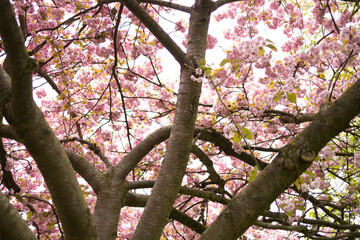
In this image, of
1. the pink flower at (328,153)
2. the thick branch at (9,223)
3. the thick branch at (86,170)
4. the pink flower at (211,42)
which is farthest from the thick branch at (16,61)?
the pink flower at (211,42)

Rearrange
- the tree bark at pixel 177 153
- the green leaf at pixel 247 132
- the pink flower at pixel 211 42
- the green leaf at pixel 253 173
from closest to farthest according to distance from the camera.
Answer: the green leaf at pixel 253 173 < the green leaf at pixel 247 132 < the tree bark at pixel 177 153 < the pink flower at pixel 211 42

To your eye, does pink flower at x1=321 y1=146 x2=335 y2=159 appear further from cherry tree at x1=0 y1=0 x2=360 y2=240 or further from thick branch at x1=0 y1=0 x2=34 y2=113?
thick branch at x1=0 y1=0 x2=34 y2=113

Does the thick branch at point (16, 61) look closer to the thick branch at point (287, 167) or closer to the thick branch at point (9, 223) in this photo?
the thick branch at point (9, 223)

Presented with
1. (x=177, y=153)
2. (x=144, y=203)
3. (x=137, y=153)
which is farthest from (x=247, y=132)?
(x=144, y=203)

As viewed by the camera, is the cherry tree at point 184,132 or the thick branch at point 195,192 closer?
the cherry tree at point 184,132

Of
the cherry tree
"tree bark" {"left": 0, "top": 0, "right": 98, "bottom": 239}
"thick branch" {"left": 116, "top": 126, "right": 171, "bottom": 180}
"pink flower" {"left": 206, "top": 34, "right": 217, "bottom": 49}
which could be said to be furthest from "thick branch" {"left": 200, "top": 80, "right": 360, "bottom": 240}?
"pink flower" {"left": 206, "top": 34, "right": 217, "bottom": 49}

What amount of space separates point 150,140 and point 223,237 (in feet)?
5.74

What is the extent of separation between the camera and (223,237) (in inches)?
60.0

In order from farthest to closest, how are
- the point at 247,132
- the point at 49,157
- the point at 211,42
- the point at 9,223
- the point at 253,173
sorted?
the point at 211,42 → the point at 247,132 → the point at 253,173 → the point at 49,157 → the point at 9,223

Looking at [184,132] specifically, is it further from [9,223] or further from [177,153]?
[9,223]

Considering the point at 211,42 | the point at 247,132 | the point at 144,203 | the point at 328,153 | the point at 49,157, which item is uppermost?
the point at 211,42

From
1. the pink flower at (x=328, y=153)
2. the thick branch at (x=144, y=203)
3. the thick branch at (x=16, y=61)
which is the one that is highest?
the pink flower at (x=328, y=153)

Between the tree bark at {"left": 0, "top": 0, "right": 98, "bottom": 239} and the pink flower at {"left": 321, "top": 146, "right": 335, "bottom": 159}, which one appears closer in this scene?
the tree bark at {"left": 0, "top": 0, "right": 98, "bottom": 239}

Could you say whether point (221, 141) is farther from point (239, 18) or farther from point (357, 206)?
point (239, 18)
